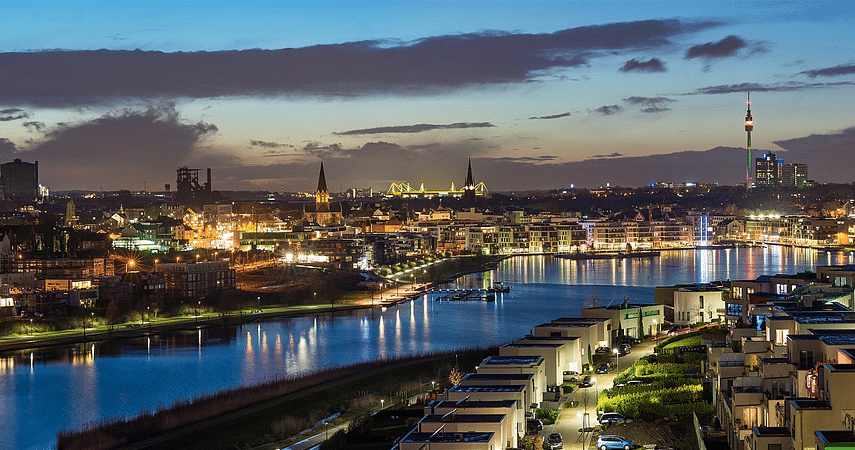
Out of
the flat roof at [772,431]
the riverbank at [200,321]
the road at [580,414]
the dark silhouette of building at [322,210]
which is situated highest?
the dark silhouette of building at [322,210]

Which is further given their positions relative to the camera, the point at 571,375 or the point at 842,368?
the point at 571,375

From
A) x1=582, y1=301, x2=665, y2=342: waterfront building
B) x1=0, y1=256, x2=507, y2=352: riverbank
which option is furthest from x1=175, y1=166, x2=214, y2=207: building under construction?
x1=582, y1=301, x2=665, y2=342: waterfront building

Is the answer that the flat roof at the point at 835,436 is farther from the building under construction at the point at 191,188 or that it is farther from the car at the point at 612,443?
the building under construction at the point at 191,188

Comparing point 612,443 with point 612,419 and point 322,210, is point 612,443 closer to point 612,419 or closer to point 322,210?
point 612,419

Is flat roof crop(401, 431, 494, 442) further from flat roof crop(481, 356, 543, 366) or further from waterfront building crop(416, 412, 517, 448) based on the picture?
flat roof crop(481, 356, 543, 366)

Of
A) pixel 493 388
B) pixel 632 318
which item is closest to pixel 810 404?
pixel 493 388

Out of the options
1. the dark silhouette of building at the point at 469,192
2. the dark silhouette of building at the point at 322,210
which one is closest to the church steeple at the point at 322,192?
the dark silhouette of building at the point at 322,210

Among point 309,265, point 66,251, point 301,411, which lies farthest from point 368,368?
point 309,265
